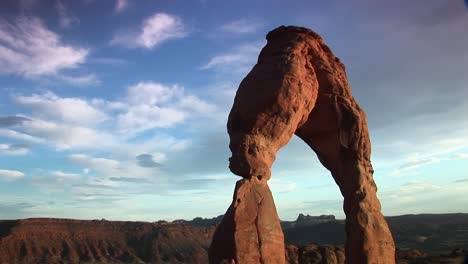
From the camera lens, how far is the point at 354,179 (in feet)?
57.0

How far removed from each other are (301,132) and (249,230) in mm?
7402

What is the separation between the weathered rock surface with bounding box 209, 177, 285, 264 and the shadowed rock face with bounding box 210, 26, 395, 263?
26 millimetres

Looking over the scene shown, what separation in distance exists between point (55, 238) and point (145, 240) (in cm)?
1207

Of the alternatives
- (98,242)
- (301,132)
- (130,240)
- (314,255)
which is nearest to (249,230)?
(301,132)

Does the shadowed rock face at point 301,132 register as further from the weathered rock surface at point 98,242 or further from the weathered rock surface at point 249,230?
the weathered rock surface at point 98,242

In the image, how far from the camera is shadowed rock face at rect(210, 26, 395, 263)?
41.9 feet

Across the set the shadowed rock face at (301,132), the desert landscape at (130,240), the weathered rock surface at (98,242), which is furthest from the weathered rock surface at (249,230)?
the weathered rock surface at (98,242)

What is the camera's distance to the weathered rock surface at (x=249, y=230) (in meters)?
12.0

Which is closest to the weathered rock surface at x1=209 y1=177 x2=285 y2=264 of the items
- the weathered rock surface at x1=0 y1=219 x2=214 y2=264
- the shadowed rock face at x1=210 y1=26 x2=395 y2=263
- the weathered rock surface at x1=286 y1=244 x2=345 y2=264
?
the shadowed rock face at x1=210 y1=26 x2=395 y2=263

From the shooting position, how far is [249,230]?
12.3m

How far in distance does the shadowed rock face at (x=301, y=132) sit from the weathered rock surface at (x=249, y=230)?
0.03 m

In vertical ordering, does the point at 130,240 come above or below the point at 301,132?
below

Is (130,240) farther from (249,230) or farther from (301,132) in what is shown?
(249,230)

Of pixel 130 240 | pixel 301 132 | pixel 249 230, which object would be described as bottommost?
pixel 249 230
